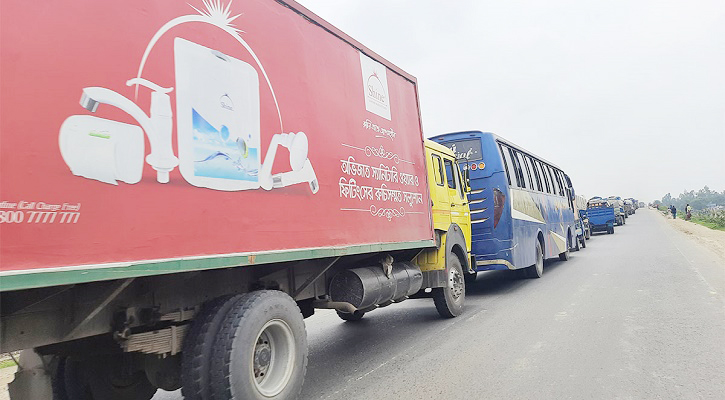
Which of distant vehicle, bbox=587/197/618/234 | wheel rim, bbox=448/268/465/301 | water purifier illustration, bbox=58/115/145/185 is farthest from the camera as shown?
distant vehicle, bbox=587/197/618/234

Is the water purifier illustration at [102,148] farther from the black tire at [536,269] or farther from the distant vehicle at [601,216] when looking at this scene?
the distant vehicle at [601,216]

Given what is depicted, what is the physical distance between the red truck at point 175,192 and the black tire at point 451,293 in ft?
7.46

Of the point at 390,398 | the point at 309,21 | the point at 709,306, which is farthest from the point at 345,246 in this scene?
the point at 709,306

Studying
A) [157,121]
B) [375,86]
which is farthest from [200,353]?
[375,86]

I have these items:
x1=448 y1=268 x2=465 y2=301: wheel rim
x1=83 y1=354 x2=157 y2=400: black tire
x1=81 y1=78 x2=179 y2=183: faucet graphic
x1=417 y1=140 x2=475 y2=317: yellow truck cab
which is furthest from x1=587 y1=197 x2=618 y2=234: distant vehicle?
x1=81 y1=78 x2=179 y2=183: faucet graphic

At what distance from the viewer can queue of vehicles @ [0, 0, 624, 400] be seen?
7.68ft

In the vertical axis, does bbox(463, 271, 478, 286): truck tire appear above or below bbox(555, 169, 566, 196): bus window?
below

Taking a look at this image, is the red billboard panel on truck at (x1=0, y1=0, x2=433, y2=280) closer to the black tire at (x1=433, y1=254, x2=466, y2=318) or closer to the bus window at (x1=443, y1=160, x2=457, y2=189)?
the black tire at (x1=433, y1=254, x2=466, y2=318)

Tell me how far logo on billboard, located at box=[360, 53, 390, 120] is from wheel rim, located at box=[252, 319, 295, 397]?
2.74 metres

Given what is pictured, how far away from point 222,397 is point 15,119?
6.81 feet

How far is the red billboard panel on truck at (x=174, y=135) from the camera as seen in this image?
2264 millimetres

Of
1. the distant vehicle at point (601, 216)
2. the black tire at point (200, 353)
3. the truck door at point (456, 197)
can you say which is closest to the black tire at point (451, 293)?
the truck door at point (456, 197)

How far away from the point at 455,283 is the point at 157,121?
5.70 metres

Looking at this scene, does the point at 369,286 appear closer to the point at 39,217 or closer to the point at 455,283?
the point at 455,283
